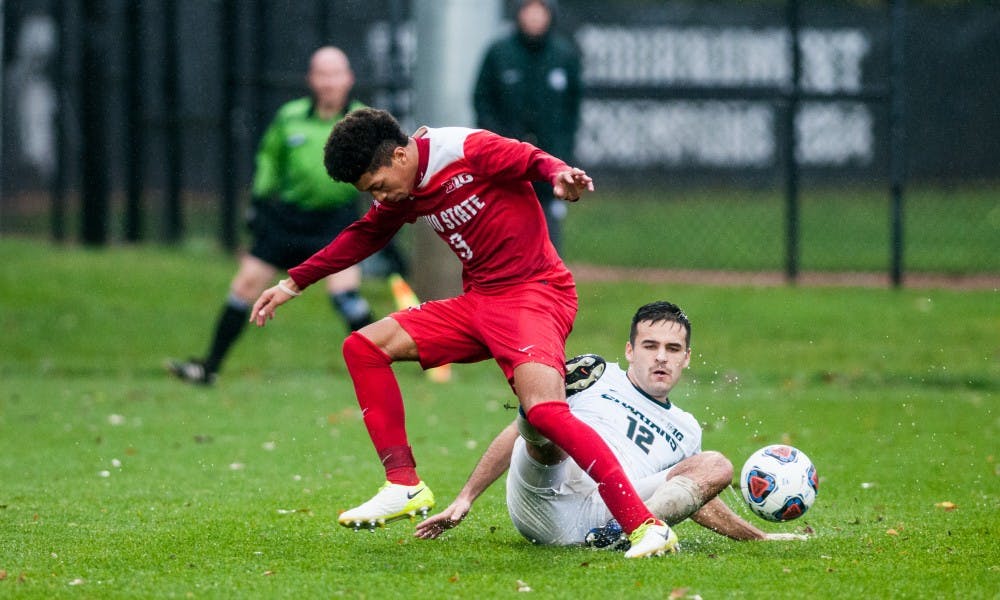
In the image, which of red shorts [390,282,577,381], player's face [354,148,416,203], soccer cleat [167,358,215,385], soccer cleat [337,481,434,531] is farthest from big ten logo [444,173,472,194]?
soccer cleat [167,358,215,385]

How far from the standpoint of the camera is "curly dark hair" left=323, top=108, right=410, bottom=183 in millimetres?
5285

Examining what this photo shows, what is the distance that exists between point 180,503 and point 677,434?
7.43 feet

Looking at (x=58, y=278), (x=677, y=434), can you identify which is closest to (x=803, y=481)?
(x=677, y=434)

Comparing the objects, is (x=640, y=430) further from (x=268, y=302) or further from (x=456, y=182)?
(x=268, y=302)

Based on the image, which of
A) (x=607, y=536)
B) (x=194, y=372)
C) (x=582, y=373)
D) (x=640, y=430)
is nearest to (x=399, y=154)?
(x=582, y=373)

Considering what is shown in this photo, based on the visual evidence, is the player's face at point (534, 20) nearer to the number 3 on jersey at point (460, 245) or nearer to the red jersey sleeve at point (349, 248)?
the red jersey sleeve at point (349, 248)

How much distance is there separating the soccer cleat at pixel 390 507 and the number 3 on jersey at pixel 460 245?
3.01 ft

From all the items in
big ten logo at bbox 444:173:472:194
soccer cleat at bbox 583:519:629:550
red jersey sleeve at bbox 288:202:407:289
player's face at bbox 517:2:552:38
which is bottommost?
soccer cleat at bbox 583:519:629:550

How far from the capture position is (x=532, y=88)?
1102 cm

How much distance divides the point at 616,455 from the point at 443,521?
711 millimetres

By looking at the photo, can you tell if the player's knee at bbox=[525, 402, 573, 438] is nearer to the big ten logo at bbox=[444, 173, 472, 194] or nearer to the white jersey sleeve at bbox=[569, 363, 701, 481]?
the white jersey sleeve at bbox=[569, 363, 701, 481]

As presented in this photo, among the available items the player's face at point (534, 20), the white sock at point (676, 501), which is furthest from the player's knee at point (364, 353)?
the player's face at point (534, 20)

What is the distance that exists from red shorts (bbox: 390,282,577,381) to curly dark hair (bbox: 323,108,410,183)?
2.07 ft

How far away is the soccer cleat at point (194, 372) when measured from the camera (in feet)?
33.7
